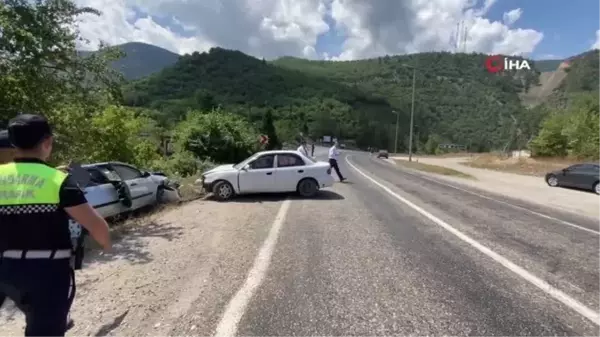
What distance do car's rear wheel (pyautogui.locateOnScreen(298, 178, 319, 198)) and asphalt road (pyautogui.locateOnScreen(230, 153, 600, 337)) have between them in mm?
3508

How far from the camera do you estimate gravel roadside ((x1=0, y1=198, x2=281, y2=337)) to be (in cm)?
390

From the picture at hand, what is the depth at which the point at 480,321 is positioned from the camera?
3965 mm

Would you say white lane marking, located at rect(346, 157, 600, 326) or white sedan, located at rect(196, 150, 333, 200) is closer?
white lane marking, located at rect(346, 157, 600, 326)

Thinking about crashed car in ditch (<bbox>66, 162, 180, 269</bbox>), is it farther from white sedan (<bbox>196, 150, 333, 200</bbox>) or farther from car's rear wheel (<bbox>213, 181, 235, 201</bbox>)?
white sedan (<bbox>196, 150, 333, 200</bbox>)

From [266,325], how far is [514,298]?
287 centimetres

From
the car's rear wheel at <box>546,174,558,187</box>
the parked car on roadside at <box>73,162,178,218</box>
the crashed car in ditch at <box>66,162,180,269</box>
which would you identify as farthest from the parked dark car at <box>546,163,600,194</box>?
the parked car on roadside at <box>73,162,178,218</box>

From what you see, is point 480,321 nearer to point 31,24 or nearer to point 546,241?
point 546,241

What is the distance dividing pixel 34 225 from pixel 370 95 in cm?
16318

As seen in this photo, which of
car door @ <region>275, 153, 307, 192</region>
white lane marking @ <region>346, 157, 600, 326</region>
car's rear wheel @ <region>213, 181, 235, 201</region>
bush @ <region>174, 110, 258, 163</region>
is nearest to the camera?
white lane marking @ <region>346, 157, 600, 326</region>

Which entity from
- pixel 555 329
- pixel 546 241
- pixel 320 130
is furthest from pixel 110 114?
pixel 320 130

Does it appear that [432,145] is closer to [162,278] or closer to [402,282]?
[402,282]

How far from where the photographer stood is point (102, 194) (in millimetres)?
8148

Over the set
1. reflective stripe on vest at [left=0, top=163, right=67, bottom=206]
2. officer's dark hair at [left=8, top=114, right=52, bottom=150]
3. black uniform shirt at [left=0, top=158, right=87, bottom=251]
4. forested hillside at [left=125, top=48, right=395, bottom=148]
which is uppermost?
forested hillside at [left=125, top=48, right=395, bottom=148]

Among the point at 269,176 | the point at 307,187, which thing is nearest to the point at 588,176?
the point at 307,187
